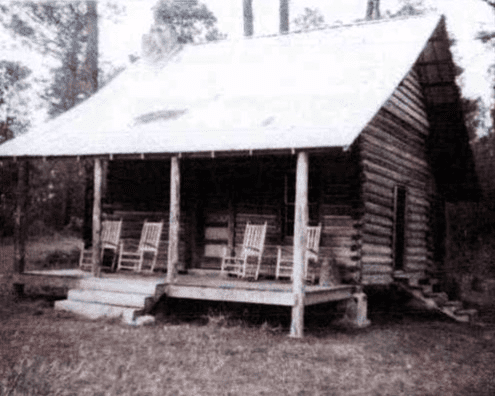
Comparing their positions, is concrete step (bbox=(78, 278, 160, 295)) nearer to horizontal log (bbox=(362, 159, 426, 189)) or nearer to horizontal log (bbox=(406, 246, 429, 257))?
horizontal log (bbox=(362, 159, 426, 189))

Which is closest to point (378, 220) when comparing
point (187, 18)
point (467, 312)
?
point (467, 312)

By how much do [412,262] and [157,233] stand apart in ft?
19.0

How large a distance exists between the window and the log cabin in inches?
1.2

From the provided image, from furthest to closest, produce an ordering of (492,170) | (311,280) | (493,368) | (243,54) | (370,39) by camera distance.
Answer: (492,170), (243,54), (370,39), (311,280), (493,368)

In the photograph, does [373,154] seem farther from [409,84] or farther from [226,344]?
[226,344]

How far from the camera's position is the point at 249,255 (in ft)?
34.7

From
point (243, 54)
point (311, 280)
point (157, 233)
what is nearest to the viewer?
point (311, 280)

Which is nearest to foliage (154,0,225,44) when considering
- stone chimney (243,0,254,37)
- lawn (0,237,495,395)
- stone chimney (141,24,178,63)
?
stone chimney (243,0,254,37)

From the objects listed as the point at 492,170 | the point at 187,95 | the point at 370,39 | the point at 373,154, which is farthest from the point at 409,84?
the point at 492,170

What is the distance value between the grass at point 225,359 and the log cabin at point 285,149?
0.89 meters

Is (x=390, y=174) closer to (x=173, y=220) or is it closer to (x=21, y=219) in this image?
(x=173, y=220)

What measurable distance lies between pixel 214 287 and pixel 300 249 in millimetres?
1601

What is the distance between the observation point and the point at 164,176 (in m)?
13.0

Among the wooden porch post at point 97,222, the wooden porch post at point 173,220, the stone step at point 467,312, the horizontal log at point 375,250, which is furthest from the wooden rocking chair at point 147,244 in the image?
the stone step at point 467,312
